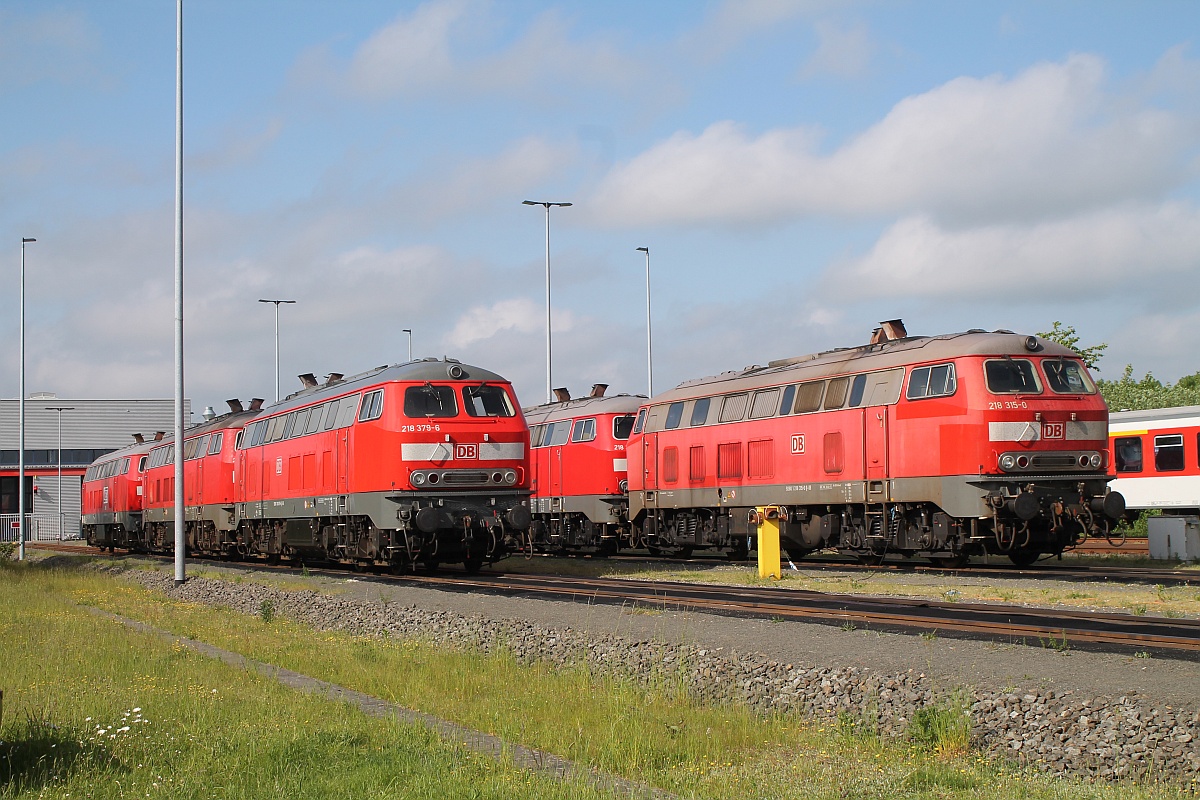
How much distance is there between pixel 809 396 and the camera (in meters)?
27.2

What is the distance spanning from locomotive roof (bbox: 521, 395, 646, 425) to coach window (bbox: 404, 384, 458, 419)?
10.3 meters

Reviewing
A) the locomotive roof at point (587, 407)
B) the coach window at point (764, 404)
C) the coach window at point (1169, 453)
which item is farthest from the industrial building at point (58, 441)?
the coach window at point (1169, 453)

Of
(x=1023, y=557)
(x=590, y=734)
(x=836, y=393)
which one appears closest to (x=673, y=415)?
(x=836, y=393)

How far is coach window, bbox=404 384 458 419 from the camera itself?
84.2 ft

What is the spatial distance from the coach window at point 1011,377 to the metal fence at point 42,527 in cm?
7376

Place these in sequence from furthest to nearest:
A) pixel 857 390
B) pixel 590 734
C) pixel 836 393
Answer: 1. pixel 836 393
2. pixel 857 390
3. pixel 590 734

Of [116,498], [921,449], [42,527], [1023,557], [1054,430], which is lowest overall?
[42,527]

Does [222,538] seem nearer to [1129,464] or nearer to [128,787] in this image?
[1129,464]

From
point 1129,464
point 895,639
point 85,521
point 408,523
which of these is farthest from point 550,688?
point 85,521

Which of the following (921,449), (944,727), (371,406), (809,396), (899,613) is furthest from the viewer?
(809,396)

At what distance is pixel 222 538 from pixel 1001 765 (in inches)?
1321

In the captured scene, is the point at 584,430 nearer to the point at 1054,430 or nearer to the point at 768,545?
the point at 768,545

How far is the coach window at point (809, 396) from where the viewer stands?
26.9 m

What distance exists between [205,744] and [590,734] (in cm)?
277
